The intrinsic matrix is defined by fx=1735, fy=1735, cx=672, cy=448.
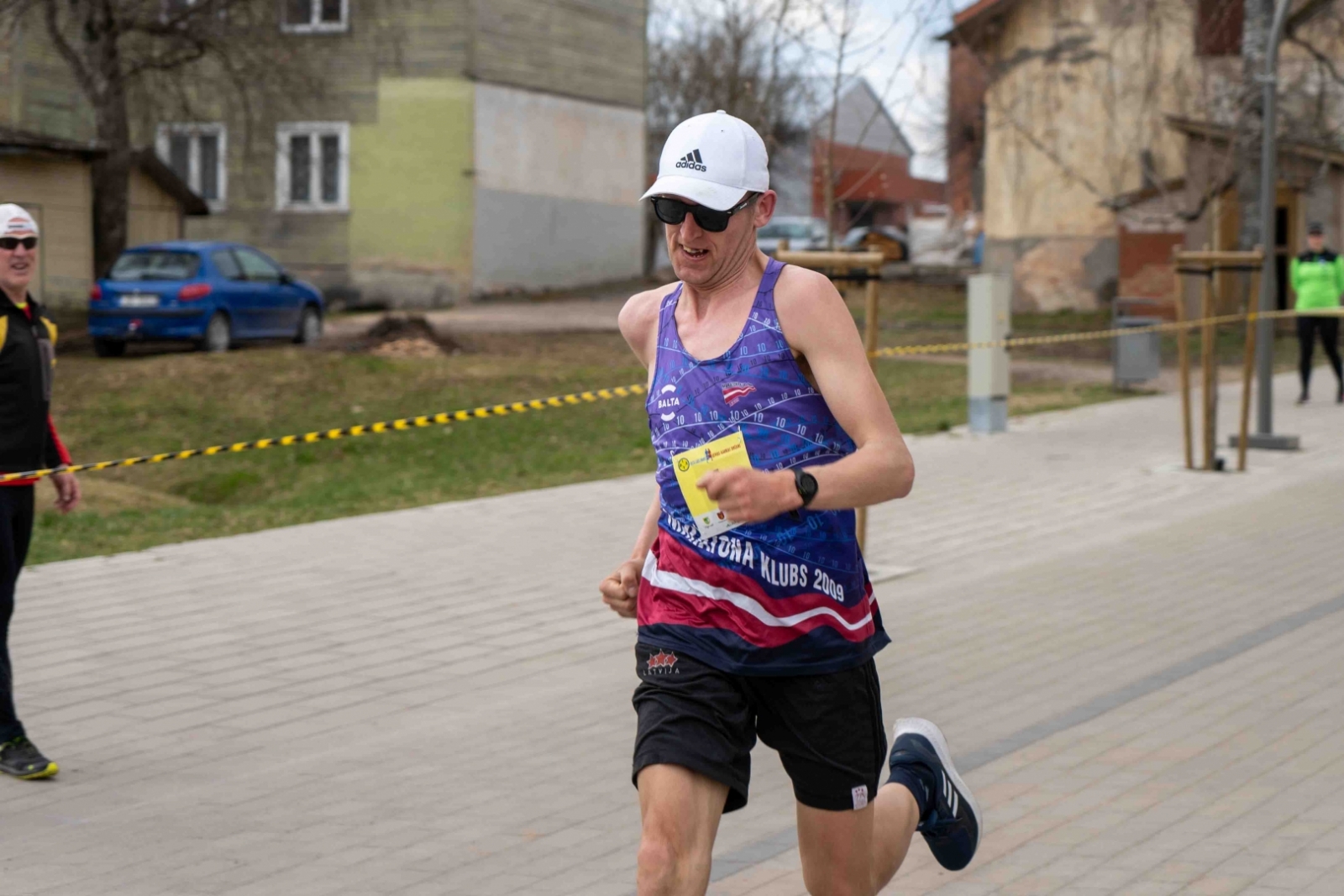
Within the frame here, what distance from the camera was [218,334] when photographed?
23.2 m

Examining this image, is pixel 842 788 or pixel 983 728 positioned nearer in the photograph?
pixel 842 788

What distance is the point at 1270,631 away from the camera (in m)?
8.02

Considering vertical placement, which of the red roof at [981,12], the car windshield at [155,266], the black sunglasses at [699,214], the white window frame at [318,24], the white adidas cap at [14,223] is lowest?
the black sunglasses at [699,214]

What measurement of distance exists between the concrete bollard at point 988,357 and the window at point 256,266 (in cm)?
1151

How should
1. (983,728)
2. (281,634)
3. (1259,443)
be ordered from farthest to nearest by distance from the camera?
(1259,443)
(281,634)
(983,728)

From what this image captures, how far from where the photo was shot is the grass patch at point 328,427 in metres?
12.2

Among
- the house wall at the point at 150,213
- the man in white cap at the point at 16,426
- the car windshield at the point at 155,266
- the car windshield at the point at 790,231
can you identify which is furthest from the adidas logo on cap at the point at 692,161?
the car windshield at the point at 790,231

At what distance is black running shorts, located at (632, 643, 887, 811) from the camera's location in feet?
11.0

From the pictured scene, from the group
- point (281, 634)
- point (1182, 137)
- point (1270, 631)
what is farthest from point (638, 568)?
point (1182, 137)

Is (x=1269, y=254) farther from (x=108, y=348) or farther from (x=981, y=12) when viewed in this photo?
(x=981, y=12)

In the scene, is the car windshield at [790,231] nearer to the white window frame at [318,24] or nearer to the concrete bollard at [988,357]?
the white window frame at [318,24]

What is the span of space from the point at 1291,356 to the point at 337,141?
66.2 feet

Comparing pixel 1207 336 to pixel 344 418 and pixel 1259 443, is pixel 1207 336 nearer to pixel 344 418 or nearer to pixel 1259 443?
pixel 1259 443

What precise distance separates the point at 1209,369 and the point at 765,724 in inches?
404
